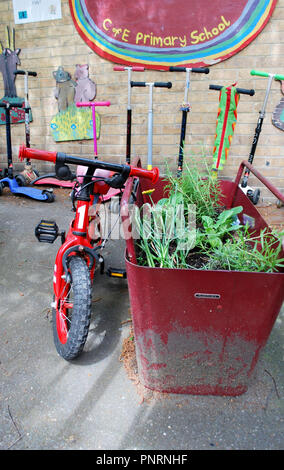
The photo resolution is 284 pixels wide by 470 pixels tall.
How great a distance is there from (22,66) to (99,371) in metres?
4.74

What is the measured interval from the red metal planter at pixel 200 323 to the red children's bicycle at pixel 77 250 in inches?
10.2

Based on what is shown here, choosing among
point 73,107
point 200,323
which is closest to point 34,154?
point 200,323

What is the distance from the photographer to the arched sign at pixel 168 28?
384 centimetres

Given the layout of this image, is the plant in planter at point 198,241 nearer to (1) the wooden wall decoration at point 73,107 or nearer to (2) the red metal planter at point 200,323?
(2) the red metal planter at point 200,323

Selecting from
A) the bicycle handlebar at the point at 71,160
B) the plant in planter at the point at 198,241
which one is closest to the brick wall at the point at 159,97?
the plant in planter at the point at 198,241

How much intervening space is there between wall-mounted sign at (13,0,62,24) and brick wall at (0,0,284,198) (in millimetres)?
75

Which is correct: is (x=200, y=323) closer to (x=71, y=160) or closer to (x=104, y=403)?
(x=104, y=403)

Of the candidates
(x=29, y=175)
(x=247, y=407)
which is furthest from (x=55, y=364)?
(x=29, y=175)

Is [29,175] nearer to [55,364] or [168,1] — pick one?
[168,1]

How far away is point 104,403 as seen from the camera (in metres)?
1.53

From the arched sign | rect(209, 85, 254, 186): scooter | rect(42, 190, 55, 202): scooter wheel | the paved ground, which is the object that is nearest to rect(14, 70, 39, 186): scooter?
rect(42, 190, 55, 202): scooter wheel

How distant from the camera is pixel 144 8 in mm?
4020

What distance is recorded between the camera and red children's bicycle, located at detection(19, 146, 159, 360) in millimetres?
1561

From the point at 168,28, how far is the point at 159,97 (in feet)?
2.69
